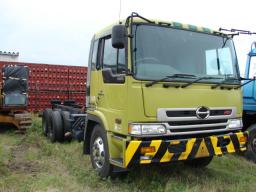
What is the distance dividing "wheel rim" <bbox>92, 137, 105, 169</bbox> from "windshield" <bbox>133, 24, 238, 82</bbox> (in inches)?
60.7

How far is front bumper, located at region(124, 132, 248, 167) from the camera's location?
4953 mm

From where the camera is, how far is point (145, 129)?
197 inches

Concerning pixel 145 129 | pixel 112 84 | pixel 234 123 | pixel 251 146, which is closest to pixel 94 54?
pixel 112 84

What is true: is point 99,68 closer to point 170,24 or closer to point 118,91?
point 118,91

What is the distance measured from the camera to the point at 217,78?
5.71 meters

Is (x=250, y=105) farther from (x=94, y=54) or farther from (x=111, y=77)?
(x=111, y=77)

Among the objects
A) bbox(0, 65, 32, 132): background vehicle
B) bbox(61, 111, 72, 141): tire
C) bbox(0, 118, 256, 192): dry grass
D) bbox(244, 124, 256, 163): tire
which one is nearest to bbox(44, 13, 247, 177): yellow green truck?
bbox(0, 118, 256, 192): dry grass

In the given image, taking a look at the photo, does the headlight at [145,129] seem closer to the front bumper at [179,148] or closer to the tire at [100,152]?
the front bumper at [179,148]

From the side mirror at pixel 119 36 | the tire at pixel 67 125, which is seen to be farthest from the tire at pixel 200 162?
the tire at pixel 67 125

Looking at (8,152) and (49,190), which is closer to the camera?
(49,190)

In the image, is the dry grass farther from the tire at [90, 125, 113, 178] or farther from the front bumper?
the front bumper

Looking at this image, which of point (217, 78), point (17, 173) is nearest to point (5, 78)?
point (17, 173)

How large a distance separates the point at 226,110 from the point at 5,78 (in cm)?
694

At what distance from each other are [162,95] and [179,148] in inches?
31.4
